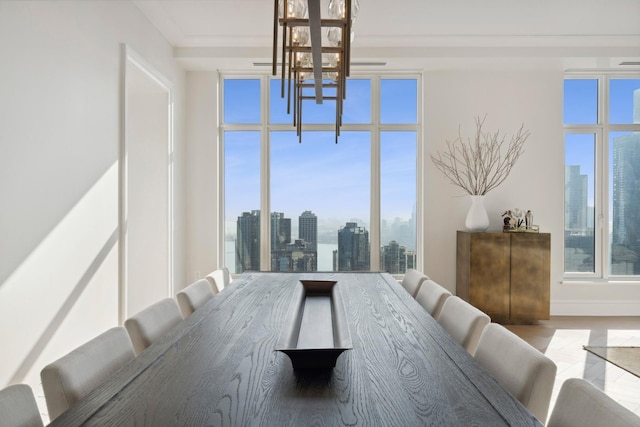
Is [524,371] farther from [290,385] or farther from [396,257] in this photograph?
[396,257]

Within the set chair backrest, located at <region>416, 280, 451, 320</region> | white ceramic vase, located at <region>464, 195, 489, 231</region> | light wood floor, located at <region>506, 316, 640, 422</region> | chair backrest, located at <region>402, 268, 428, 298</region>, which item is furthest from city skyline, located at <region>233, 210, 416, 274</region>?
chair backrest, located at <region>416, 280, 451, 320</region>

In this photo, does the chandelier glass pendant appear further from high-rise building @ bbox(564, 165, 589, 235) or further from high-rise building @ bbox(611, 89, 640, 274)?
high-rise building @ bbox(611, 89, 640, 274)

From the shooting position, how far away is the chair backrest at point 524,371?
3.68 ft

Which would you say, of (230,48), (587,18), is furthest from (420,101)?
(230,48)

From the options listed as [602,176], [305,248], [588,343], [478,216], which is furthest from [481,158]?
[305,248]

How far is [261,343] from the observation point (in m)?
1.40

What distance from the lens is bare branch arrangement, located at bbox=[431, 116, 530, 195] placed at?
4625mm

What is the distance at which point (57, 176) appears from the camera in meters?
2.44

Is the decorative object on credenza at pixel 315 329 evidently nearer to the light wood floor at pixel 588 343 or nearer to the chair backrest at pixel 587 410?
the chair backrest at pixel 587 410

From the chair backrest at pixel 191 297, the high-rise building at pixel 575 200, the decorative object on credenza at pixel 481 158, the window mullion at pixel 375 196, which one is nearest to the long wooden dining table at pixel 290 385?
the chair backrest at pixel 191 297

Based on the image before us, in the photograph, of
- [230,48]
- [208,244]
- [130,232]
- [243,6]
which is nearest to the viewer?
[243,6]

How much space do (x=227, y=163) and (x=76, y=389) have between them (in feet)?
12.9

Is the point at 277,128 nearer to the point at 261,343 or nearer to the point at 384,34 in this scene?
the point at 384,34

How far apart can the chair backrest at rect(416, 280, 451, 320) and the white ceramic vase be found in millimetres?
2189
